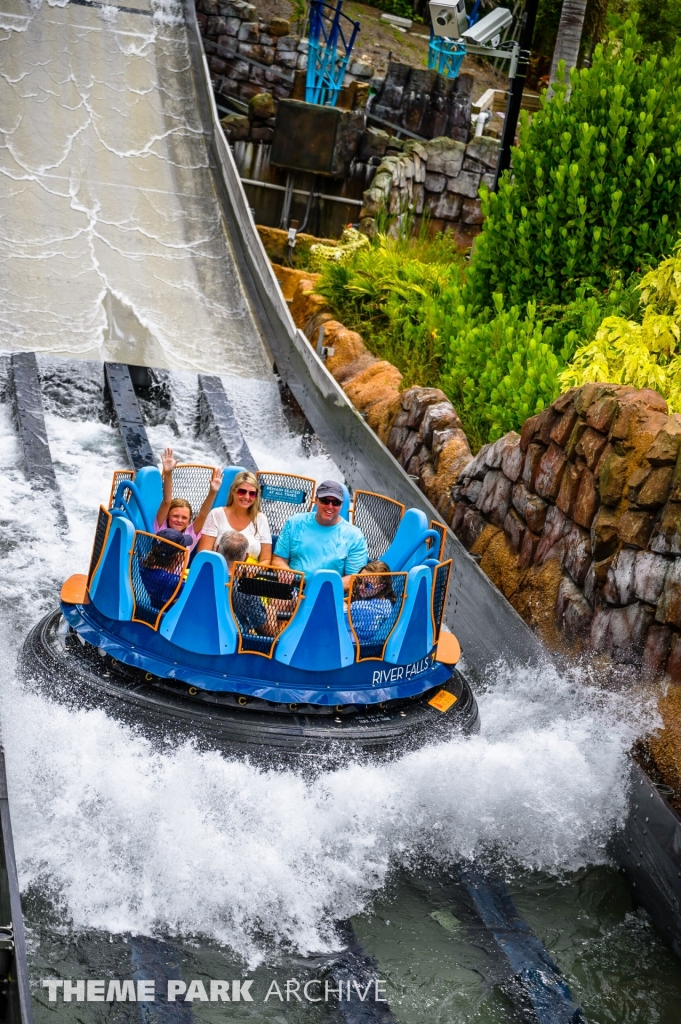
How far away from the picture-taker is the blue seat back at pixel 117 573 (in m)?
Result: 5.14

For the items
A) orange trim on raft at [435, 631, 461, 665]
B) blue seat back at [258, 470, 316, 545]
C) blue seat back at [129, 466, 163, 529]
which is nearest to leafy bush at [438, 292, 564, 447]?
blue seat back at [258, 470, 316, 545]

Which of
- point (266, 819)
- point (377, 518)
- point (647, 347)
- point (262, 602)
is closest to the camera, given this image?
point (266, 819)

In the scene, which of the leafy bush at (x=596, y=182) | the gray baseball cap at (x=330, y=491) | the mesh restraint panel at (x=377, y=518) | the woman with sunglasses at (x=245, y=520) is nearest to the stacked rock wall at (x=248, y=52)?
the leafy bush at (x=596, y=182)

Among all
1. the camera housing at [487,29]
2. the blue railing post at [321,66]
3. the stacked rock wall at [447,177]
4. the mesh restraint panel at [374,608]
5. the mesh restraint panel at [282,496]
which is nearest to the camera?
the mesh restraint panel at [374,608]

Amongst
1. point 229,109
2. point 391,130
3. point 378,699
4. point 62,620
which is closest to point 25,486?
point 62,620

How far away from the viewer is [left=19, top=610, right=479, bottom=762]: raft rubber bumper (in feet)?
15.9

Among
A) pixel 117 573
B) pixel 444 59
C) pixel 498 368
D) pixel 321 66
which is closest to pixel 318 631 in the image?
pixel 117 573

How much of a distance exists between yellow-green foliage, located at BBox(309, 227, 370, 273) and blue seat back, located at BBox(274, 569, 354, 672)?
280 inches

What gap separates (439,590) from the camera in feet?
17.8

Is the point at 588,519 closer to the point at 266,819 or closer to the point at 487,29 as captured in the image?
the point at 266,819

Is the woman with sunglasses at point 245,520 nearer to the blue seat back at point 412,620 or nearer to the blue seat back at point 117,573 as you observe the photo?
the blue seat back at point 117,573

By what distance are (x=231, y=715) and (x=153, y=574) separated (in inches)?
31.0

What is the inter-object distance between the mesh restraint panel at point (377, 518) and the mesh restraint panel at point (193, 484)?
95 centimetres

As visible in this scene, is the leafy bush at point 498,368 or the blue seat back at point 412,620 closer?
the blue seat back at point 412,620
